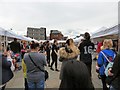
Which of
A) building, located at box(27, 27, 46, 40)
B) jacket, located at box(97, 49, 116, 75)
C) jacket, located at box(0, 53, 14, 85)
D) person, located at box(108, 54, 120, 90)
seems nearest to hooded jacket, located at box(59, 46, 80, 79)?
jacket, located at box(97, 49, 116, 75)

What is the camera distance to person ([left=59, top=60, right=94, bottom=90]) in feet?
10.8

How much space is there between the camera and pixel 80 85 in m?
3.31

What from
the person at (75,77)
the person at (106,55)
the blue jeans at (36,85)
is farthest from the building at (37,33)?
the person at (75,77)

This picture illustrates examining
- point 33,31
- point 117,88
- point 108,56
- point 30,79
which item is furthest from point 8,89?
point 33,31

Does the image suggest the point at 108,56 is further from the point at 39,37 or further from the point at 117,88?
the point at 39,37

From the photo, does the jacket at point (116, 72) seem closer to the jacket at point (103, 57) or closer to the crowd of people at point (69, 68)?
the crowd of people at point (69, 68)

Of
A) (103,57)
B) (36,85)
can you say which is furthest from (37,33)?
(36,85)

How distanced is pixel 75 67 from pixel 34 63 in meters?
1.44

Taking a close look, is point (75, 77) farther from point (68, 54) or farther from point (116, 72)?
point (68, 54)

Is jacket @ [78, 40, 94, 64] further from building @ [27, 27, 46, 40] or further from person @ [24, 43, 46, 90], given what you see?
building @ [27, 27, 46, 40]

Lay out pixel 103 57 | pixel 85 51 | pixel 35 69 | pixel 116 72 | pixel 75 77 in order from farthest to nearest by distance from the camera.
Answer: pixel 85 51, pixel 103 57, pixel 35 69, pixel 116 72, pixel 75 77

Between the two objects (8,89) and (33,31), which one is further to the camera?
(33,31)

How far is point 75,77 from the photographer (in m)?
3.30

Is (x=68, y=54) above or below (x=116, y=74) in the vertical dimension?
above
